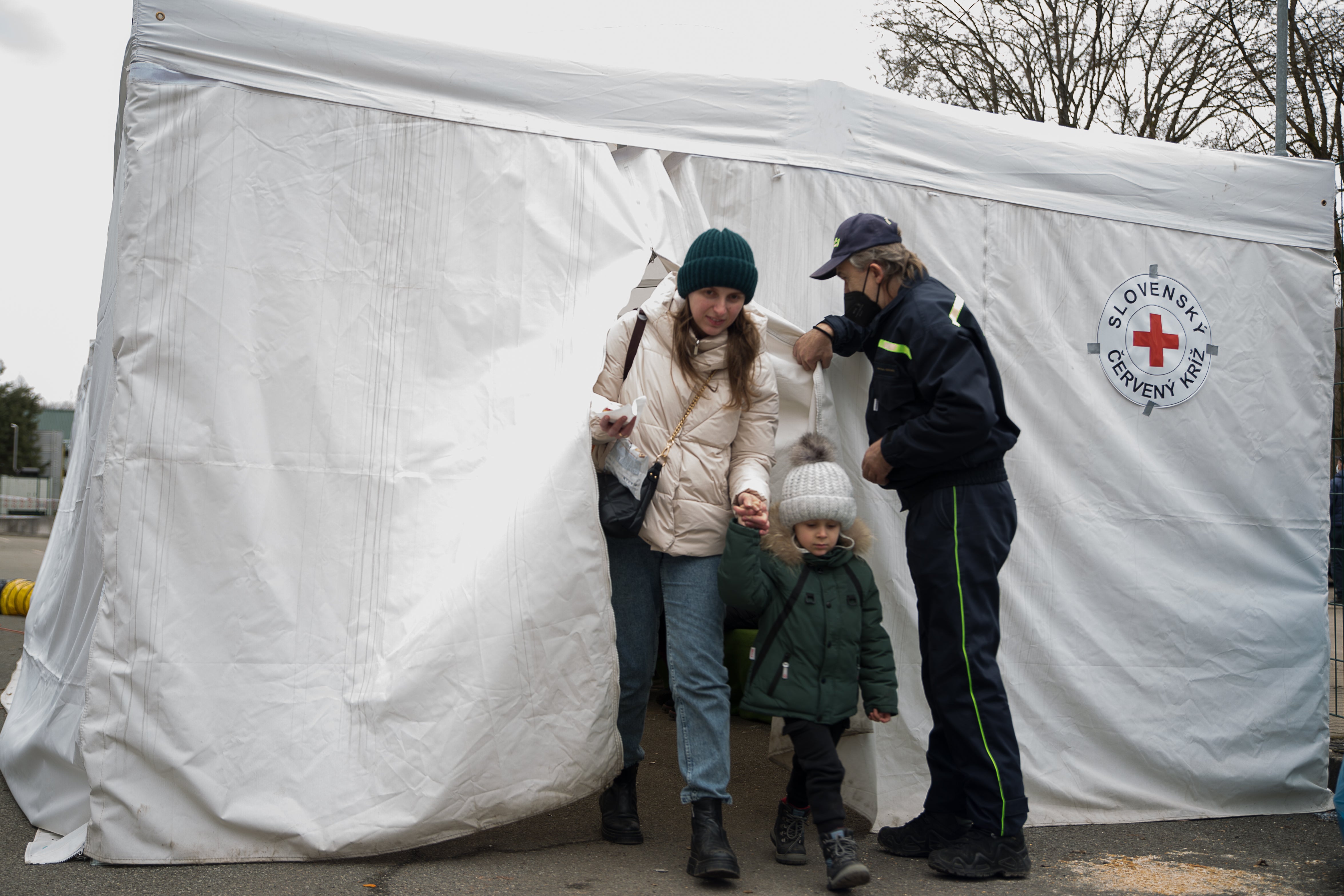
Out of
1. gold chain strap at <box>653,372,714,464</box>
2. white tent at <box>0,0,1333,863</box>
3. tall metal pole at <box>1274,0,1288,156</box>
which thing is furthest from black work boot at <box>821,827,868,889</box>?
tall metal pole at <box>1274,0,1288,156</box>

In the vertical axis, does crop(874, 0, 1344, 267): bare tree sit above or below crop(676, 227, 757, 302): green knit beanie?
above

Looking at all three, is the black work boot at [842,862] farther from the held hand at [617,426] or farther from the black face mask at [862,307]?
the black face mask at [862,307]

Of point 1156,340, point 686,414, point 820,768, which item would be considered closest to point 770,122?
point 686,414

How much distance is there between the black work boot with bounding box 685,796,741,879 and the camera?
2.52 metres

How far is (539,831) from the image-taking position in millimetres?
2988

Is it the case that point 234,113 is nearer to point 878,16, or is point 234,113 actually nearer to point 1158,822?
point 1158,822

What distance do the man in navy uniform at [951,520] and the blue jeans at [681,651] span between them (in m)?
0.56

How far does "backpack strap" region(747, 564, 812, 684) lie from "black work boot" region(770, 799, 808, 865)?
40 cm

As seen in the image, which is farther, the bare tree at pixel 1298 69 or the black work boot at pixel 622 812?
the bare tree at pixel 1298 69

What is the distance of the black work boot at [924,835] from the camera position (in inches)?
112

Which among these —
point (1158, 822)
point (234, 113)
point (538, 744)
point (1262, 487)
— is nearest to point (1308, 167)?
point (1262, 487)

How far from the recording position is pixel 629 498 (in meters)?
2.70

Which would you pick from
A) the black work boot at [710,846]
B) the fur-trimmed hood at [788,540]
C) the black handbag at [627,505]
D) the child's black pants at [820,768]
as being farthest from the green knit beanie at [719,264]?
the black work boot at [710,846]

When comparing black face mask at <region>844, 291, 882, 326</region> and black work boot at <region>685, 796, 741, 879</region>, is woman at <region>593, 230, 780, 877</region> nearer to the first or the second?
black work boot at <region>685, 796, 741, 879</region>
